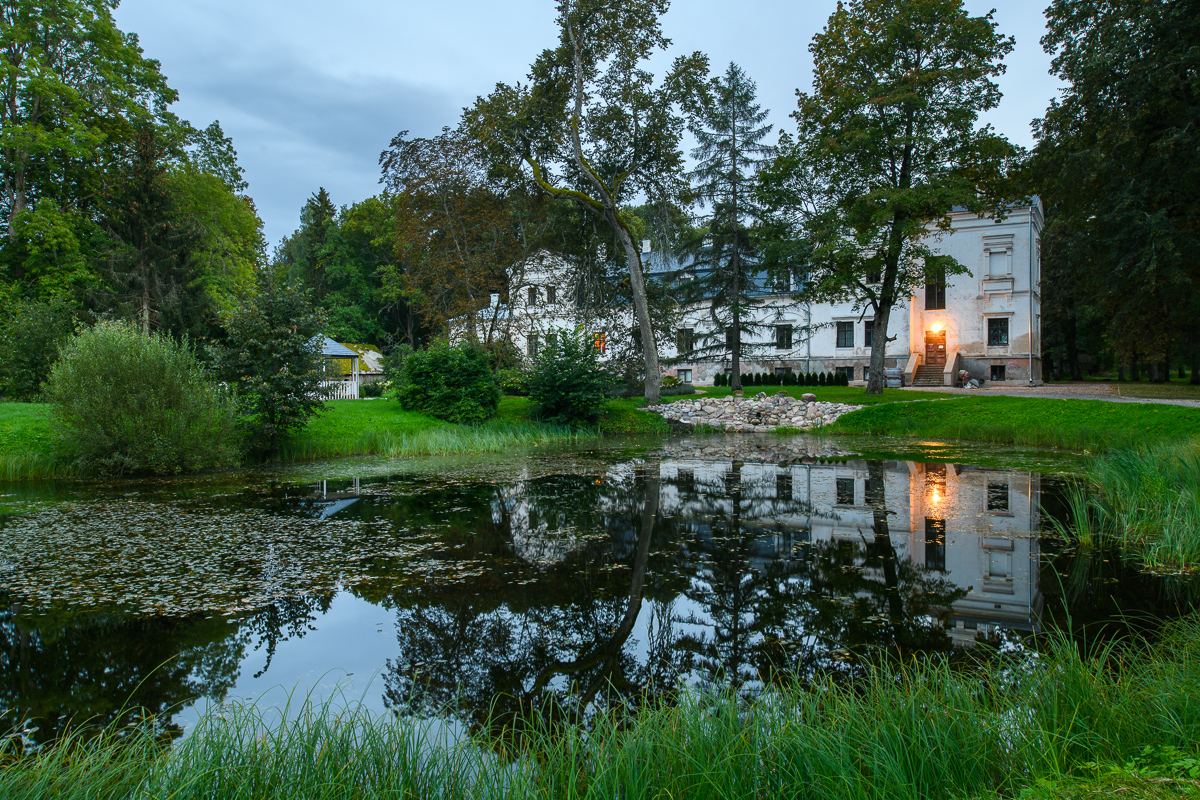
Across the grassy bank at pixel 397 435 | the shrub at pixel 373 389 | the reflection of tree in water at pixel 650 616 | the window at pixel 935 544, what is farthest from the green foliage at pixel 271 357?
the window at pixel 935 544

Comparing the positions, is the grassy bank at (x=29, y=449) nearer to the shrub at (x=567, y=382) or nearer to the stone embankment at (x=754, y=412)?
the shrub at (x=567, y=382)

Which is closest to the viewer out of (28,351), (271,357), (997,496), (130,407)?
(997,496)

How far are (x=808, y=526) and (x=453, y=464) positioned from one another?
8580 mm

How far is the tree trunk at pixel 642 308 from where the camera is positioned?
23406 mm

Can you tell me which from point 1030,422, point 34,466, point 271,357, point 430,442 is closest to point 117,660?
point 34,466

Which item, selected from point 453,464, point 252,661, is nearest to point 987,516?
point 252,661

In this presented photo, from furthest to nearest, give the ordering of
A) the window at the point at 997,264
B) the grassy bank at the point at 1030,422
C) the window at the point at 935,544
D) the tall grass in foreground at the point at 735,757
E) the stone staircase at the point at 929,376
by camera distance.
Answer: the window at the point at 997,264 → the stone staircase at the point at 929,376 → the grassy bank at the point at 1030,422 → the window at the point at 935,544 → the tall grass in foreground at the point at 735,757

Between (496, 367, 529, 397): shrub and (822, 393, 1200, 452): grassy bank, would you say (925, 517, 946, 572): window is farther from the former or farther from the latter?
(496, 367, 529, 397): shrub

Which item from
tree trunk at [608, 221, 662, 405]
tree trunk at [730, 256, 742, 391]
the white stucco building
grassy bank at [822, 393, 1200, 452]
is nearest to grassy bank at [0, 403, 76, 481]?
the white stucco building

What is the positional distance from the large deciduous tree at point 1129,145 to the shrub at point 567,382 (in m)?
14.6

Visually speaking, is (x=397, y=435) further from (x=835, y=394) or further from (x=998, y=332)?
(x=998, y=332)

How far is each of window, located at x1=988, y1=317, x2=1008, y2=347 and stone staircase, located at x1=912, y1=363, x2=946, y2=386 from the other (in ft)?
9.09

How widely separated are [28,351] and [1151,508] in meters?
25.7

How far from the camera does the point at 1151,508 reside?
6707 mm
